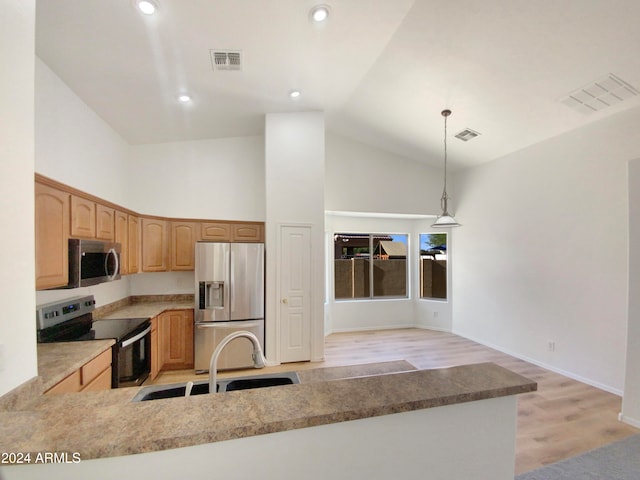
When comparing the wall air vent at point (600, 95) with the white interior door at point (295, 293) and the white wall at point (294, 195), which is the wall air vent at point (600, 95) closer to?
the white wall at point (294, 195)

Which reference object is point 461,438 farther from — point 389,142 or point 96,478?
point 389,142

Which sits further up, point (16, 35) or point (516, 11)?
point (516, 11)

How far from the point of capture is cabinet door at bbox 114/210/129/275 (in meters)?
3.28

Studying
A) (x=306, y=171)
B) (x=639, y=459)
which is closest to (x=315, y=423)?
(x=639, y=459)

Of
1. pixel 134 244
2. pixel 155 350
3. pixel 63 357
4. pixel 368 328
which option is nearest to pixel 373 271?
pixel 368 328

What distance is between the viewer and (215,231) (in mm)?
4469

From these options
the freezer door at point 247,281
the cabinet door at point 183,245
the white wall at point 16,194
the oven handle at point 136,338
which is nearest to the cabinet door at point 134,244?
the cabinet door at point 183,245

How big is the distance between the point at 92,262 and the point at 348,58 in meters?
3.26

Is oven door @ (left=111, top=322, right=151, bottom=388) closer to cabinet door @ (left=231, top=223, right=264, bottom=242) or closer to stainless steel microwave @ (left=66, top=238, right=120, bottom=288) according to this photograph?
stainless steel microwave @ (left=66, top=238, right=120, bottom=288)

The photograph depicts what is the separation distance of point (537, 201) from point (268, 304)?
4227 millimetres

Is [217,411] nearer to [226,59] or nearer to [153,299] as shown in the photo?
[226,59]

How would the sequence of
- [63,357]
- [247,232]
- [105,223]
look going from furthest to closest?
[247,232] < [105,223] < [63,357]

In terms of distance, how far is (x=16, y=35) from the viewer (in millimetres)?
1256

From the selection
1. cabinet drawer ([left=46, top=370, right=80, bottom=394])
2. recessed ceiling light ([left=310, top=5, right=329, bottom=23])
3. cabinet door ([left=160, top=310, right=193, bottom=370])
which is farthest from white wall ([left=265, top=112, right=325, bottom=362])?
cabinet drawer ([left=46, top=370, right=80, bottom=394])
